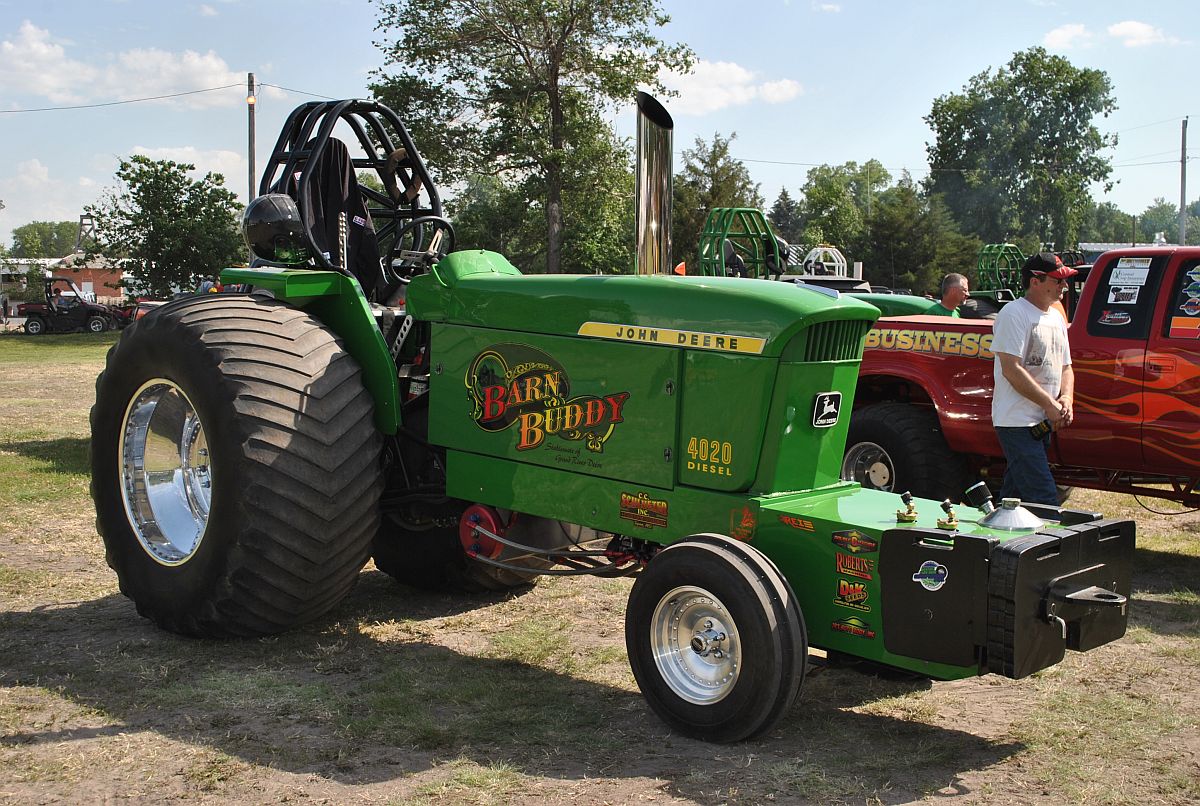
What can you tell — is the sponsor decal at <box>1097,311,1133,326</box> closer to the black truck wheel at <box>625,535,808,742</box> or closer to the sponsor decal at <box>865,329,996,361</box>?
the sponsor decal at <box>865,329,996,361</box>

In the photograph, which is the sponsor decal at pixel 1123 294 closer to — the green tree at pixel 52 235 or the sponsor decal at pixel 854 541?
the sponsor decal at pixel 854 541

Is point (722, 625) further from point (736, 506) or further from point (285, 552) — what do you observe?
point (285, 552)

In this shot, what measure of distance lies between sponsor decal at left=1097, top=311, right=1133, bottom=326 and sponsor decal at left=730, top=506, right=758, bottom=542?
4.02m

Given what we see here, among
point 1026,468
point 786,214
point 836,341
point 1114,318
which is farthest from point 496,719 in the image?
point 786,214

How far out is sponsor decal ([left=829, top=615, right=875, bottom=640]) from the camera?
4062 mm

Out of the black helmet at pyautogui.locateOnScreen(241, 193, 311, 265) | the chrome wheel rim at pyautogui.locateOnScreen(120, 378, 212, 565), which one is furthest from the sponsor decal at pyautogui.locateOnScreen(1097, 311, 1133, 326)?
the chrome wheel rim at pyautogui.locateOnScreen(120, 378, 212, 565)

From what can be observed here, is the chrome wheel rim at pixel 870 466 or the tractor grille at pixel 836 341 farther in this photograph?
the chrome wheel rim at pixel 870 466

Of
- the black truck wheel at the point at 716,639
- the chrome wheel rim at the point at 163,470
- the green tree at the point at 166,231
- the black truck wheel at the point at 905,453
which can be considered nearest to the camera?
the black truck wheel at the point at 716,639

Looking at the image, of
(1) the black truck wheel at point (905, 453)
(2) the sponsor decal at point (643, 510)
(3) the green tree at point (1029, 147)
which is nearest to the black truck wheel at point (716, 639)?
(2) the sponsor decal at point (643, 510)

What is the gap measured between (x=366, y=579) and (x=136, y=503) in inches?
62.5

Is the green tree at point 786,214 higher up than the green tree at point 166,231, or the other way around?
the green tree at point 786,214

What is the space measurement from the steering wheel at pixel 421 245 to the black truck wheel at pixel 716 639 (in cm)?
264

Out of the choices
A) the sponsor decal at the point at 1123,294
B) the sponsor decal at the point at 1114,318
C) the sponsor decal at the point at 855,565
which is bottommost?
the sponsor decal at the point at 855,565

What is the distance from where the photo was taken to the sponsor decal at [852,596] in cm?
406
